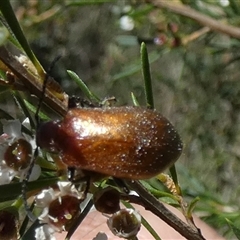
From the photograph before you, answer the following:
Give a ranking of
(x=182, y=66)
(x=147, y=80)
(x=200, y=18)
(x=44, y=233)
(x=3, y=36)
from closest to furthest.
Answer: (x=3, y=36), (x=44, y=233), (x=147, y=80), (x=200, y=18), (x=182, y=66)

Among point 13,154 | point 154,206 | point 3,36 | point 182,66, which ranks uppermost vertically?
point 3,36

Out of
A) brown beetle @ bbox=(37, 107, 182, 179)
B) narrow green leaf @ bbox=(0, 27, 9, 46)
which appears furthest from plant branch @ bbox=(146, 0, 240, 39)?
narrow green leaf @ bbox=(0, 27, 9, 46)

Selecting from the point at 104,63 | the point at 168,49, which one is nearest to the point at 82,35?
the point at 104,63

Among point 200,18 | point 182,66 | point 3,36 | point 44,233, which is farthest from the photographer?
point 182,66

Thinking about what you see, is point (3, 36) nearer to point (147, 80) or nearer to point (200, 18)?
point (147, 80)

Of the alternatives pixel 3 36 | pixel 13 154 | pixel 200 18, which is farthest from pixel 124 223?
pixel 200 18

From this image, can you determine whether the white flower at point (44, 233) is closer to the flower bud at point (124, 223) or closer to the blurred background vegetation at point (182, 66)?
the flower bud at point (124, 223)

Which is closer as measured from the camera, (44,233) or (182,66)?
(44,233)
